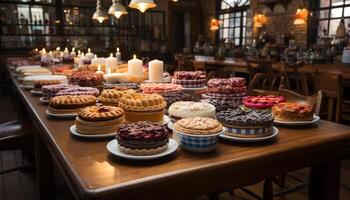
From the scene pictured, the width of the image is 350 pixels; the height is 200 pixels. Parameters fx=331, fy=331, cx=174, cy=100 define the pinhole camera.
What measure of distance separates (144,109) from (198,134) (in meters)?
0.34

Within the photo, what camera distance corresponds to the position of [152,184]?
0.92 m

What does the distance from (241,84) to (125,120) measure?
78 centimetres

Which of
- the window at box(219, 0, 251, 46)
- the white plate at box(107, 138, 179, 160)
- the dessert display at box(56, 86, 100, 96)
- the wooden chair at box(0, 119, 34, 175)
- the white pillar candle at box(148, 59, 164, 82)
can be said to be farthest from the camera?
the window at box(219, 0, 251, 46)

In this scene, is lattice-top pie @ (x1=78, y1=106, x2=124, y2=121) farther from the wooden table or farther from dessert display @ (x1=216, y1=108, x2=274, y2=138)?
dessert display @ (x1=216, y1=108, x2=274, y2=138)

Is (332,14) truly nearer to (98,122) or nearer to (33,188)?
(33,188)

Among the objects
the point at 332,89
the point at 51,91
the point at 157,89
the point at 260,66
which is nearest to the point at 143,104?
the point at 157,89

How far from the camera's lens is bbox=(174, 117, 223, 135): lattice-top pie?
3.66 ft

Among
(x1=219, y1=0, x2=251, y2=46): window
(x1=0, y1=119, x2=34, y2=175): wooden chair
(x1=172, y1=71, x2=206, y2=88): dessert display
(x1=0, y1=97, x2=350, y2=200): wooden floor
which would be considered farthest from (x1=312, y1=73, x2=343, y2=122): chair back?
(x1=219, y1=0, x2=251, y2=46): window

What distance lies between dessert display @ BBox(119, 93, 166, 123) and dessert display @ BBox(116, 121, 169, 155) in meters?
0.26

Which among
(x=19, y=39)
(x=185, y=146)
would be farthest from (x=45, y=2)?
(x=185, y=146)

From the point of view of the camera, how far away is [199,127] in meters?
1.13

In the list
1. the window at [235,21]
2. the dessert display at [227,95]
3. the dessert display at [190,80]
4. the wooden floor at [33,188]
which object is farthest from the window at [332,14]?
the dessert display at [227,95]

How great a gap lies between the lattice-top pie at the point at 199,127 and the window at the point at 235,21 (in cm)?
851

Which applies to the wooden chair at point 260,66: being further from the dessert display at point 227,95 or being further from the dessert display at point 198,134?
the dessert display at point 198,134
